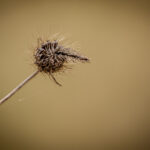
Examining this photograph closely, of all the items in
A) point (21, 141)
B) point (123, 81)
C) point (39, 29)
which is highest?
point (39, 29)

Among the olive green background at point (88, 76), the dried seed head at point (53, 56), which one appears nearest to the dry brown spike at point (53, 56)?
the dried seed head at point (53, 56)

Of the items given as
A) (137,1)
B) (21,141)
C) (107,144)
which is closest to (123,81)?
(107,144)

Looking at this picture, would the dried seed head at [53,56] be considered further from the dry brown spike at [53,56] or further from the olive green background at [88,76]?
the olive green background at [88,76]

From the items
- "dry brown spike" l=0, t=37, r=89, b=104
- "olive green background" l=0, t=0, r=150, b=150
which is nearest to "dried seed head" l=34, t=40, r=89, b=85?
"dry brown spike" l=0, t=37, r=89, b=104

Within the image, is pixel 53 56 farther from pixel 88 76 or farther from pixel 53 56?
pixel 88 76

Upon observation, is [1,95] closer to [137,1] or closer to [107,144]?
[107,144]

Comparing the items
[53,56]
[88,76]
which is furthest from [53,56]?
[88,76]
